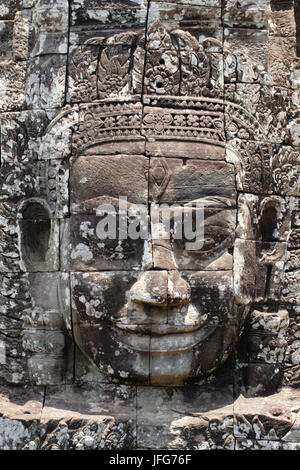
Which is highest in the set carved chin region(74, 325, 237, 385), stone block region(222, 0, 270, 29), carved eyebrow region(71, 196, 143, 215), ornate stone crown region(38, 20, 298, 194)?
stone block region(222, 0, 270, 29)

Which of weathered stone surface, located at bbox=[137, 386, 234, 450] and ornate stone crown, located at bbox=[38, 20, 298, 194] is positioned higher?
ornate stone crown, located at bbox=[38, 20, 298, 194]

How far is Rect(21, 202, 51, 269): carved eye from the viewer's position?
299 inches

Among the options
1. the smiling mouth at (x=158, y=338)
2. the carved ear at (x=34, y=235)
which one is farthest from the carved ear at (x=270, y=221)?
the carved ear at (x=34, y=235)

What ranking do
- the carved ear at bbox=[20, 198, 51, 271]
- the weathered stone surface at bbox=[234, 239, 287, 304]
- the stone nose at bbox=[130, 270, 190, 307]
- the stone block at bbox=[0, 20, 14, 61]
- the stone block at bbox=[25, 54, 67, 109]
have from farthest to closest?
the stone block at bbox=[0, 20, 14, 61], the carved ear at bbox=[20, 198, 51, 271], the stone block at bbox=[25, 54, 67, 109], the weathered stone surface at bbox=[234, 239, 287, 304], the stone nose at bbox=[130, 270, 190, 307]

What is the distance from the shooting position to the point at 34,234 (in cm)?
764

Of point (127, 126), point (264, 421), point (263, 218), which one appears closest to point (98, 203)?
point (127, 126)

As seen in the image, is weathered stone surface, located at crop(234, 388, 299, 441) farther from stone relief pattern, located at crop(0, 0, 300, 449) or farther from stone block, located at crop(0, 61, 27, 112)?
stone block, located at crop(0, 61, 27, 112)

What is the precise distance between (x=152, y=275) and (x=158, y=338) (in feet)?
1.51

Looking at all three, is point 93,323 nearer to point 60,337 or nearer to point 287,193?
point 60,337

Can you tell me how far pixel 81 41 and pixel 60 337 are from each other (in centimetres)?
220

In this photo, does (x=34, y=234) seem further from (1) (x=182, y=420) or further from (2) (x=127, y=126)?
(1) (x=182, y=420)

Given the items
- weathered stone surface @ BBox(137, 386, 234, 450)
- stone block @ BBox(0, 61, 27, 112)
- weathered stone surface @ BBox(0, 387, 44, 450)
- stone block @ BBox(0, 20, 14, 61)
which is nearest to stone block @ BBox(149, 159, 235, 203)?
stone block @ BBox(0, 61, 27, 112)

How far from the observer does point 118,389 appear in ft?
24.5

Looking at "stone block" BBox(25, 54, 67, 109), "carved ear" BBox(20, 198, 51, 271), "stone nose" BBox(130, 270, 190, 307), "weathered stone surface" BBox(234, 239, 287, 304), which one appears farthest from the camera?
"carved ear" BBox(20, 198, 51, 271)
